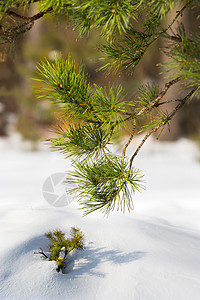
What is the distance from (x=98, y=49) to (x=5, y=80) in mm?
2892

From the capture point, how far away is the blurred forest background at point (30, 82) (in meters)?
2.73

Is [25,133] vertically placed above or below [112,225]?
above

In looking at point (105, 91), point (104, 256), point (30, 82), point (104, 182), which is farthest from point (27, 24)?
point (30, 82)

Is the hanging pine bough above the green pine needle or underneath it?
above

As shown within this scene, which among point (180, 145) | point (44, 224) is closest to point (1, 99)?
point (180, 145)

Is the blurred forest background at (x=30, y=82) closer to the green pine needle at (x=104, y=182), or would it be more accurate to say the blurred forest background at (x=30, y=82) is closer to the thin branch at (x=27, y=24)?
the thin branch at (x=27, y=24)

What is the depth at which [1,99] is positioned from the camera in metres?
3.27

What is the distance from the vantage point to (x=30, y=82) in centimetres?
255

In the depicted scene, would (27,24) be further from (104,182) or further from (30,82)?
(30,82)

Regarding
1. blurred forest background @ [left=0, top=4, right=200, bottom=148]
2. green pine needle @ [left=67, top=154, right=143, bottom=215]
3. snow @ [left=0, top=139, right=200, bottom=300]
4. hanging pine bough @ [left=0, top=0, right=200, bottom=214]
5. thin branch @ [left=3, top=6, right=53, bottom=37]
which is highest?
blurred forest background @ [left=0, top=4, right=200, bottom=148]

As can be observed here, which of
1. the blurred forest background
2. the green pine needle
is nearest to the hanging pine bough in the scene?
the green pine needle

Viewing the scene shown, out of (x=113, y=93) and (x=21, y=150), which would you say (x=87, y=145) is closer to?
(x=113, y=93)

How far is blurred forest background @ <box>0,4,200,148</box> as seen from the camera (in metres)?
2.73

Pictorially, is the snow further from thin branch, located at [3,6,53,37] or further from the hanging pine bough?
thin branch, located at [3,6,53,37]
